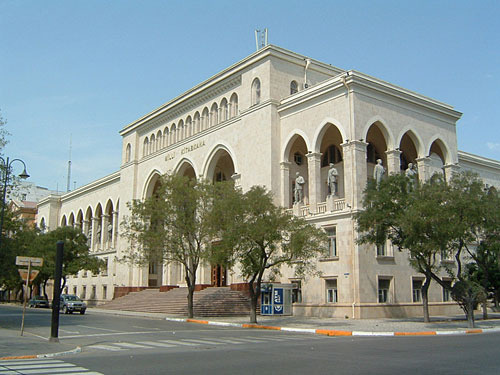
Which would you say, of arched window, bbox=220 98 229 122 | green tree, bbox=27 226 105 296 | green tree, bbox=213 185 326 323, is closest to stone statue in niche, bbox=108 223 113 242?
green tree, bbox=27 226 105 296

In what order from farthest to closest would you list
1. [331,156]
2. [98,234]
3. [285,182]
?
[98,234]
[331,156]
[285,182]

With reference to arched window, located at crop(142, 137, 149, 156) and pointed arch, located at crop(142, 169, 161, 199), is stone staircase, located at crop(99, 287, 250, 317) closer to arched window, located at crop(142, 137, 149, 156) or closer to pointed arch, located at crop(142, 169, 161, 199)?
pointed arch, located at crop(142, 169, 161, 199)

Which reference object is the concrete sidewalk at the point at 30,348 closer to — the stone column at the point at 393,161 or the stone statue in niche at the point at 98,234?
the stone column at the point at 393,161

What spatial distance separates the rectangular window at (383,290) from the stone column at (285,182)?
825 centimetres

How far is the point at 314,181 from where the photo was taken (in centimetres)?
3297

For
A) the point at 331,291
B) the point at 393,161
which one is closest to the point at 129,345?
the point at 331,291

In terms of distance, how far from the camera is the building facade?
30.3 metres

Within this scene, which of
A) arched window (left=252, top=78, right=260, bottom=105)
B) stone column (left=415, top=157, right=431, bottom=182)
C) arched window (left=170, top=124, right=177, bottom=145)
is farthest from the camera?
A: arched window (left=170, top=124, right=177, bottom=145)

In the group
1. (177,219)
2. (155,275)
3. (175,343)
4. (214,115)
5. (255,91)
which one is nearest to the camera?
Result: (175,343)

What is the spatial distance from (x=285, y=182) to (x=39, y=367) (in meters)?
25.9

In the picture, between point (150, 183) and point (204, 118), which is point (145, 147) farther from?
point (204, 118)

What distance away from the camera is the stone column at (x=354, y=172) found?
2991 centimetres

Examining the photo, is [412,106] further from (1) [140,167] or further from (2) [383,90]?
(1) [140,167]

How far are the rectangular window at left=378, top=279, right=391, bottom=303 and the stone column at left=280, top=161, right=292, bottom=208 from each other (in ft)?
27.1
